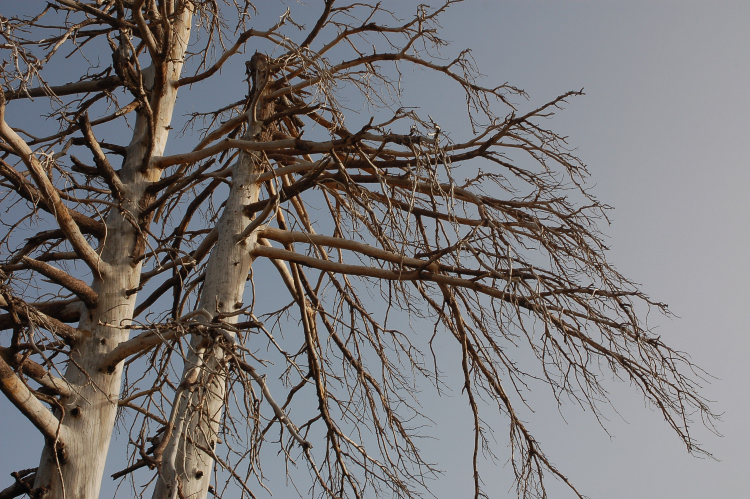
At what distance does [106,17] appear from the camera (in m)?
4.51

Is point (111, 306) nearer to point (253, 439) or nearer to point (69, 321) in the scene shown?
point (69, 321)

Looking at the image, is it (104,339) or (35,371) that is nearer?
(35,371)

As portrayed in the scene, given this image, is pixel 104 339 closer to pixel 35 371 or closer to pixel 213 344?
pixel 35 371

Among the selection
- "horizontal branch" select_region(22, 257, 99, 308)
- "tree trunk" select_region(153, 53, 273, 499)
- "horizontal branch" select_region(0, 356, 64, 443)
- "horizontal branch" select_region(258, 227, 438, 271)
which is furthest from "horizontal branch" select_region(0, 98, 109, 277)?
"horizontal branch" select_region(258, 227, 438, 271)

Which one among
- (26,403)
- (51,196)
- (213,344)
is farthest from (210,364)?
(51,196)

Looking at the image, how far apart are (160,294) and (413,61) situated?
8.81 ft

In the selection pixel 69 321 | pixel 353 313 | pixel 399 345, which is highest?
pixel 353 313

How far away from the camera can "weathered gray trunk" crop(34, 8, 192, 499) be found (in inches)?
149

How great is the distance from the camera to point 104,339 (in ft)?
14.0

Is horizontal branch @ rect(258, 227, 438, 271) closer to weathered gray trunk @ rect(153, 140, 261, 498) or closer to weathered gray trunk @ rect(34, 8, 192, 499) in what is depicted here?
weathered gray trunk @ rect(153, 140, 261, 498)

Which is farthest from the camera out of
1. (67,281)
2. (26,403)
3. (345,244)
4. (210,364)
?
(345,244)

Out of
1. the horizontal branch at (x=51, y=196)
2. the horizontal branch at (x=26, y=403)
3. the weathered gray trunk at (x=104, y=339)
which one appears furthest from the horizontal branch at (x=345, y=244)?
the horizontal branch at (x=26, y=403)

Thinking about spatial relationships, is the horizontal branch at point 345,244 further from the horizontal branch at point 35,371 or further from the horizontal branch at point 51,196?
the horizontal branch at point 35,371

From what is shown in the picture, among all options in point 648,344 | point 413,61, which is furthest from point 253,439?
point 413,61
